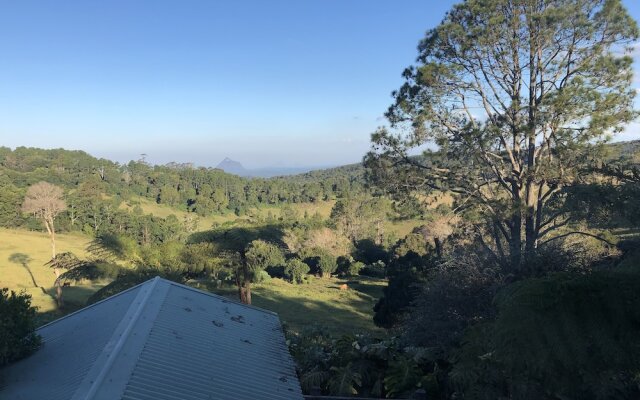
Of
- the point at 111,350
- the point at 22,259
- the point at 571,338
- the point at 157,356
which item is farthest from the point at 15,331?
the point at 22,259

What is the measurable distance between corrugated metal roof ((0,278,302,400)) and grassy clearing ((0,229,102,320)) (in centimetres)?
1912

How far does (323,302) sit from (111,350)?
23.0 metres

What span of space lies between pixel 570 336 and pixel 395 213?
12.8m

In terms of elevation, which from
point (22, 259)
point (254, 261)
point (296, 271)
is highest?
point (254, 261)

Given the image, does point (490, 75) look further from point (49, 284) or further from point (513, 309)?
point (49, 284)

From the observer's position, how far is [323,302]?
2861 centimetres

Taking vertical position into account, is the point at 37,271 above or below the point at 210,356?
below

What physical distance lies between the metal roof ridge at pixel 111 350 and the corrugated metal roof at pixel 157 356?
0.05ft

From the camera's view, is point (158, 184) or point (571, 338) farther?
point (158, 184)

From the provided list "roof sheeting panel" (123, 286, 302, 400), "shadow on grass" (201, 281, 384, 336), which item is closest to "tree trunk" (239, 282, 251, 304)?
"shadow on grass" (201, 281, 384, 336)

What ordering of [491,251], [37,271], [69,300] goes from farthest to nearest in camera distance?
[37,271], [69,300], [491,251]

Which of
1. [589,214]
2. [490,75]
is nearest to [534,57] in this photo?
[490,75]

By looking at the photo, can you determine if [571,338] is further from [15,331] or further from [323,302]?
[323,302]

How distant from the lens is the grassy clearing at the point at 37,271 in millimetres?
27559
